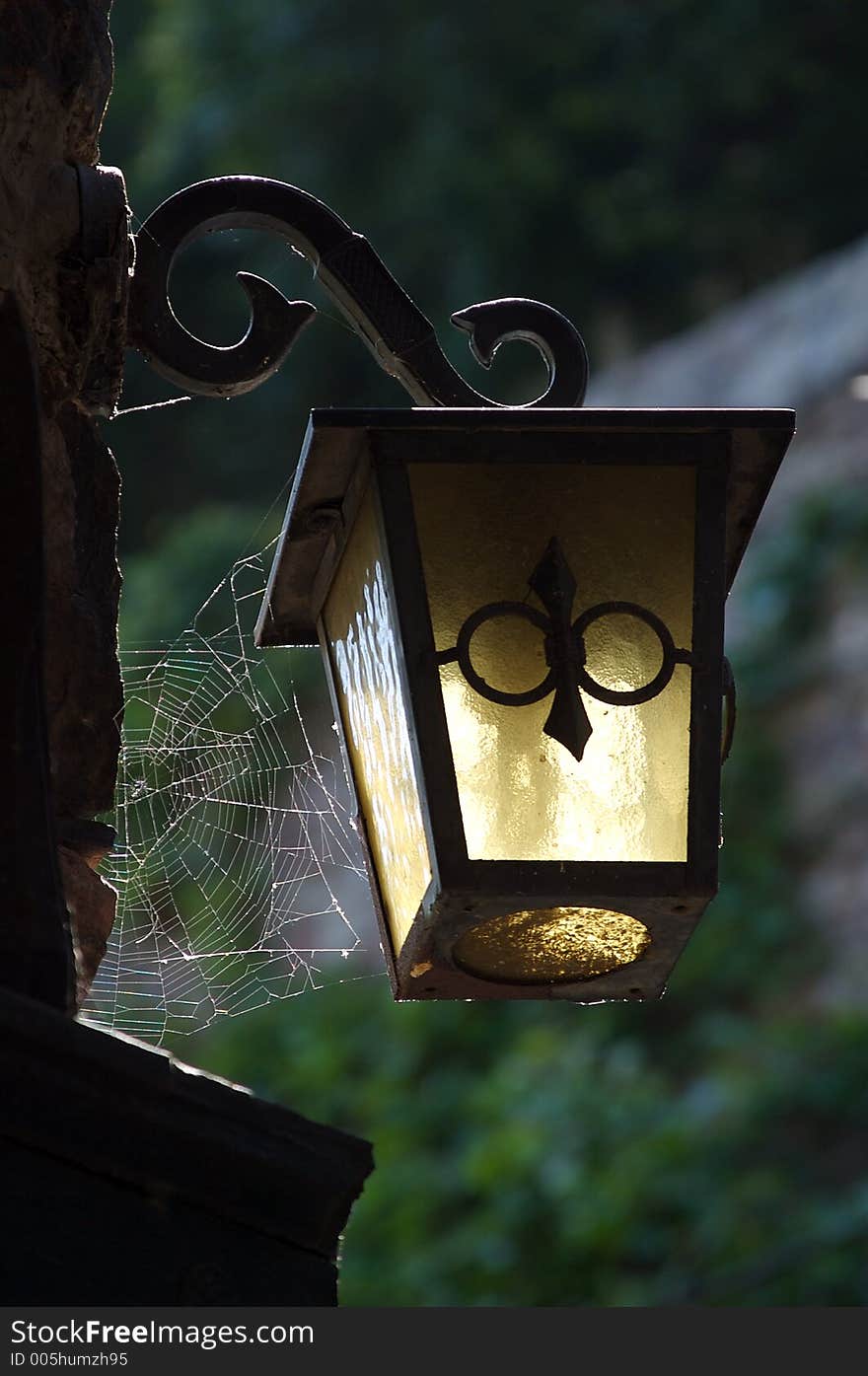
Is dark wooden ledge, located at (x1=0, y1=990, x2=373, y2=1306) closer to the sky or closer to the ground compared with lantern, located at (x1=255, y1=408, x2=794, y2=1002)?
closer to the ground

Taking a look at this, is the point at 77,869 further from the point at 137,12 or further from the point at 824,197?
the point at 137,12

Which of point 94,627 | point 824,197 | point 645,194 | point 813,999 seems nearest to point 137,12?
point 645,194

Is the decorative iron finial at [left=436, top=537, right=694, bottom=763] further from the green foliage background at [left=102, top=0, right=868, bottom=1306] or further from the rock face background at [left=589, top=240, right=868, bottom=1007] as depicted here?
Answer: the rock face background at [left=589, top=240, right=868, bottom=1007]

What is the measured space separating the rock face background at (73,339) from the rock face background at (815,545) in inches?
202

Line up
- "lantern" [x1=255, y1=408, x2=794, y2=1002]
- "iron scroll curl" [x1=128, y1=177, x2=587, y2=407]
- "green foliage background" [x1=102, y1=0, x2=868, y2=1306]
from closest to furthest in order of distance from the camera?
"lantern" [x1=255, y1=408, x2=794, y2=1002], "iron scroll curl" [x1=128, y1=177, x2=587, y2=407], "green foliage background" [x1=102, y1=0, x2=868, y2=1306]

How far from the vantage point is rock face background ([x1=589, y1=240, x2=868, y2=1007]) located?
7.14 meters

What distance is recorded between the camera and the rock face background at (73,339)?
5.55 ft

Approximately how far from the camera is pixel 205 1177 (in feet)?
4.21

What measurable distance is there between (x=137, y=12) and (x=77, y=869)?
13706 mm

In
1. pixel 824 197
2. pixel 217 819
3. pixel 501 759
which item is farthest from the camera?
pixel 824 197

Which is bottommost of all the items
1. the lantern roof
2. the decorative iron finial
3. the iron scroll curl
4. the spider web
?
the decorative iron finial

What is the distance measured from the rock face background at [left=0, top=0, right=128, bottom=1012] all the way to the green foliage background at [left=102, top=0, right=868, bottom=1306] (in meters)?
4.55

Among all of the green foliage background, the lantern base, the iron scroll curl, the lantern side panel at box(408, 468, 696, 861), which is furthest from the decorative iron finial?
the green foliage background

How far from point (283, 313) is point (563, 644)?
0.51 m
